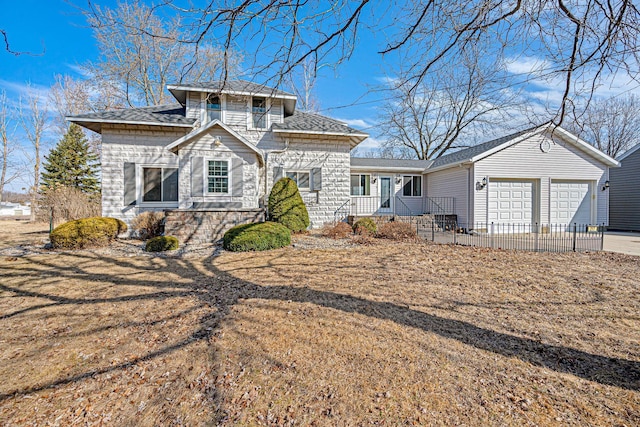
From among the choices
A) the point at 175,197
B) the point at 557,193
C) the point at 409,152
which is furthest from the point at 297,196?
the point at 409,152

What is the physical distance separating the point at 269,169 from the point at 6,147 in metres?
28.6

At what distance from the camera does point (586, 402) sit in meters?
2.31

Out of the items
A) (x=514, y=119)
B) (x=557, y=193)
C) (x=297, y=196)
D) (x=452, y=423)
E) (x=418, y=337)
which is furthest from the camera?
(x=557, y=193)

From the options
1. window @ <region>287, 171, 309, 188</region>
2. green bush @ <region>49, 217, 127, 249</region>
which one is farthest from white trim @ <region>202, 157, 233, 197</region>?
green bush @ <region>49, 217, 127, 249</region>

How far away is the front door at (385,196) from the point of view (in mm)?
16844

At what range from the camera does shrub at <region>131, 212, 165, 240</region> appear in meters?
10.9

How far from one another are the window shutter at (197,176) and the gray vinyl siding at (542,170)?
1180cm

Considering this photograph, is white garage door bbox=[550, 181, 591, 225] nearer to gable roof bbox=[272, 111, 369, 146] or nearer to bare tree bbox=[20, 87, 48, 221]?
gable roof bbox=[272, 111, 369, 146]

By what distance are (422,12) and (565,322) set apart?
448cm

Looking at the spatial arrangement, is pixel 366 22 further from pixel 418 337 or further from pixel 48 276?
pixel 48 276

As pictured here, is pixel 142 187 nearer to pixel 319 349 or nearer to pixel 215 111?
pixel 215 111

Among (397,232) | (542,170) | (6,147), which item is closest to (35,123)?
(6,147)

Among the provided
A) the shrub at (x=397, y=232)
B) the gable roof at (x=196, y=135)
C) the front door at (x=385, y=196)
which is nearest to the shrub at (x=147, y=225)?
the gable roof at (x=196, y=135)

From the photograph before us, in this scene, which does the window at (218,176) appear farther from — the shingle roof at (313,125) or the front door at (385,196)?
the front door at (385,196)
